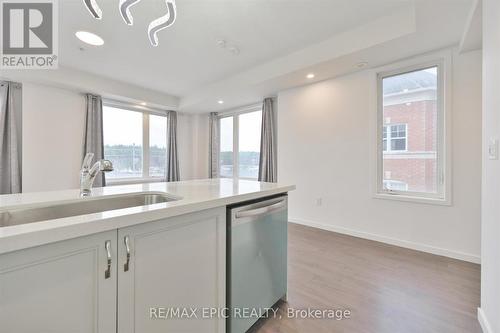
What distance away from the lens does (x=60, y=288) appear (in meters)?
0.74

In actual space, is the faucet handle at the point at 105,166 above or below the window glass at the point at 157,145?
below

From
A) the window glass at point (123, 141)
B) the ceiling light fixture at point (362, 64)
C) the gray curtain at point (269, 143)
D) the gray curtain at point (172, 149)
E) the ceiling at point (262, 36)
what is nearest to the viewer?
the ceiling at point (262, 36)

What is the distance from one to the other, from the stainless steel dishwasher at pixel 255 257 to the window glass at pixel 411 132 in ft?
7.22

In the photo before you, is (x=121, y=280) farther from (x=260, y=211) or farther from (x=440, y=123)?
(x=440, y=123)

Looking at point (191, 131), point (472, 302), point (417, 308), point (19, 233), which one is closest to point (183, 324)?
point (19, 233)

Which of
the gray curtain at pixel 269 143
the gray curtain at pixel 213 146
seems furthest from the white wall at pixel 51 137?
the gray curtain at pixel 269 143

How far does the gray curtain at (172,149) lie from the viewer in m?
5.54

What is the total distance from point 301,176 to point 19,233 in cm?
366

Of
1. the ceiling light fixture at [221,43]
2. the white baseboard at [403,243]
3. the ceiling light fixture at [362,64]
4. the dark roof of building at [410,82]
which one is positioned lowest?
the white baseboard at [403,243]

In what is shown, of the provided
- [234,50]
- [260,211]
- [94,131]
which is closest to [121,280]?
[260,211]

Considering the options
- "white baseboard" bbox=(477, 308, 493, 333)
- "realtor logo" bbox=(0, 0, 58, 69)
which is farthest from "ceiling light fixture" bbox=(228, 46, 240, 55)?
"white baseboard" bbox=(477, 308, 493, 333)

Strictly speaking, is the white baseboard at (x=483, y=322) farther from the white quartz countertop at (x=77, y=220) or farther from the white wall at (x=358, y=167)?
the white quartz countertop at (x=77, y=220)

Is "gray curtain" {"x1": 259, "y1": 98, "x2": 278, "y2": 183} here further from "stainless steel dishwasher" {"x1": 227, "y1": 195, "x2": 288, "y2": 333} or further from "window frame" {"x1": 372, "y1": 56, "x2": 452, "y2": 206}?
"stainless steel dishwasher" {"x1": 227, "y1": 195, "x2": 288, "y2": 333}

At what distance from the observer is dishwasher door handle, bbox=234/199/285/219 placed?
4.43ft
